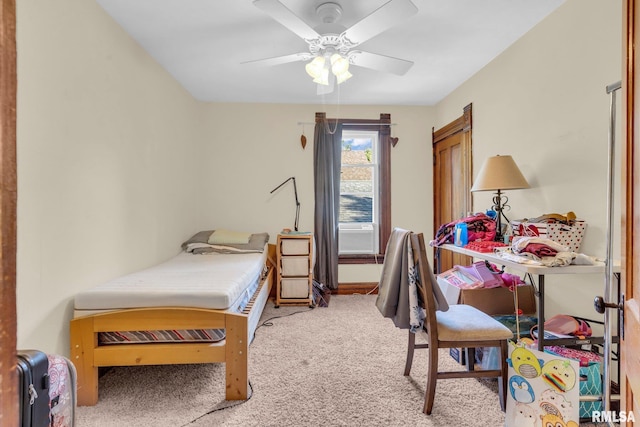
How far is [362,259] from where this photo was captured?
4.07m

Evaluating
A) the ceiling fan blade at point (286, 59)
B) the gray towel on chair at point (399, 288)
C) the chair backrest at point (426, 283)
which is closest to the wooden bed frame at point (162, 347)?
the gray towel on chair at point (399, 288)

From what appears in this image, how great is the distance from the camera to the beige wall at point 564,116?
5.89 ft

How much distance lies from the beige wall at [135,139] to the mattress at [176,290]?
20 centimetres

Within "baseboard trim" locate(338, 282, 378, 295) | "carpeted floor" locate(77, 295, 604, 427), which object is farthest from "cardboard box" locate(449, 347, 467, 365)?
"baseboard trim" locate(338, 282, 378, 295)

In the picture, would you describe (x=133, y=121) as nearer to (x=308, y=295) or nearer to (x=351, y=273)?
(x=308, y=295)

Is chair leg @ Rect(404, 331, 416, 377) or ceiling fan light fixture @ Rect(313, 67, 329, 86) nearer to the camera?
chair leg @ Rect(404, 331, 416, 377)

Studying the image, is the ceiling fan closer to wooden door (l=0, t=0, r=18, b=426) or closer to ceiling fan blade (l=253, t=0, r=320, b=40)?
ceiling fan blade (l=253, t=0, r=320, b=40)

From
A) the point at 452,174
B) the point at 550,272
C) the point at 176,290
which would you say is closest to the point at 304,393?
the point at 176,290

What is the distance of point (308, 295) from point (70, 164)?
241cm

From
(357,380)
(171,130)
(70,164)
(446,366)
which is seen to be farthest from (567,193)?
(171,130)

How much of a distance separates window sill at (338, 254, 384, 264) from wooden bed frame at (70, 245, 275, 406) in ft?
8.01

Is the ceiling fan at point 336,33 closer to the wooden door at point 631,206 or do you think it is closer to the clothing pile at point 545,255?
the wooden door at point 631,206

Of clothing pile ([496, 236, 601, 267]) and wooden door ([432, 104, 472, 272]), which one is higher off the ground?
wooden door ([432, 104, 472, 272])

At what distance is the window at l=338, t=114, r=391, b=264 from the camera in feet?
13.4
